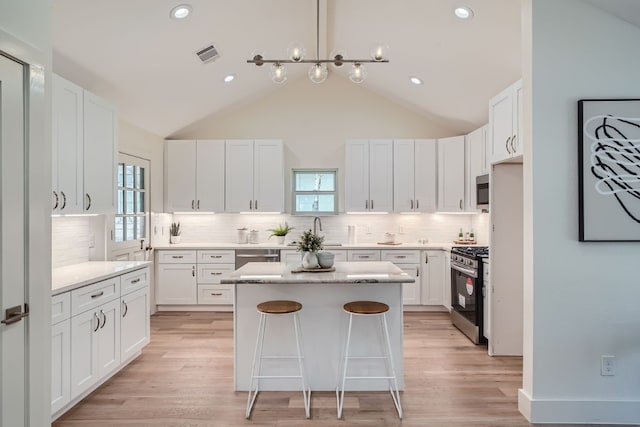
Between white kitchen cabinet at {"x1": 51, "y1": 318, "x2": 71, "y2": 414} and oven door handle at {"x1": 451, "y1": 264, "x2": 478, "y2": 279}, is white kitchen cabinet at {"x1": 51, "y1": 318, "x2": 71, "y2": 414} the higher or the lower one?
the lower one

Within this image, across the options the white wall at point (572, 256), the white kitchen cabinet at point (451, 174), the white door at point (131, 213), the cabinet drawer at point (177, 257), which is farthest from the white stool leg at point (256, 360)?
the white kitchen cabinet at point (451, 174)

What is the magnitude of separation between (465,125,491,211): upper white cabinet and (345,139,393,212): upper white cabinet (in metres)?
1.06

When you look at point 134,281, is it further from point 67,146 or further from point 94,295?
point 67,146

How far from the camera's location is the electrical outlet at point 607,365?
256cm

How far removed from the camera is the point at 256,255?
5391 millimetres

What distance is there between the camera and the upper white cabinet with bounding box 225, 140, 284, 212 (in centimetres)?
562

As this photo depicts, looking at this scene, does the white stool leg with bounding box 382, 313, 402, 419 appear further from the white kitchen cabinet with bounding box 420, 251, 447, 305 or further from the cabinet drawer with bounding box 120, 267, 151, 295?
the white kitchen cabinet with bounding box 420, 251, 447, 305

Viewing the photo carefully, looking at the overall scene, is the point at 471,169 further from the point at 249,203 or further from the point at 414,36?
the point at 249,203

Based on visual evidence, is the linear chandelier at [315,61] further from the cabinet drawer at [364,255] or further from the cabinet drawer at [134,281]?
the cabinet drawer at [364,255]

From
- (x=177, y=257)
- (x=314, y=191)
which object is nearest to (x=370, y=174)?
(x=314, y=191)

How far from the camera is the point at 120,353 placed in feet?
10.9

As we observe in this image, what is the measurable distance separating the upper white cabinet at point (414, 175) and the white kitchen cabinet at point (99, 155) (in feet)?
12.0

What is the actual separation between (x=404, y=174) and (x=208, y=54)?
308cm

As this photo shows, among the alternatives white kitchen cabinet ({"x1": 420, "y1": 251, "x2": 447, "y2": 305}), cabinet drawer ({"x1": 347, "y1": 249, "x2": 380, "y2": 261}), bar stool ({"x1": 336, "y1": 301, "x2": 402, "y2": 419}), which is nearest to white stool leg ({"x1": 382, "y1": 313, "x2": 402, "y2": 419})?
bar stool ({"x1": 336, "y1": 301, "x2": 402, "y2": 419})
